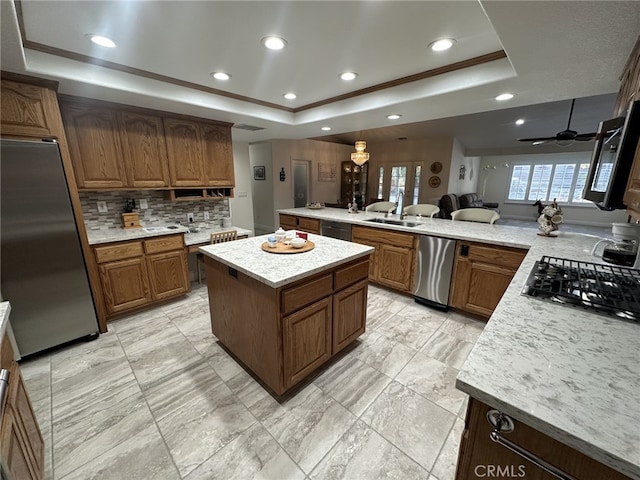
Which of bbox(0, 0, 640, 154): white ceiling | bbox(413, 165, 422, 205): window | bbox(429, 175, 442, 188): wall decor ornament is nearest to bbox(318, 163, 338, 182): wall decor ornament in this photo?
bbox(413, 165, 422, 205): window

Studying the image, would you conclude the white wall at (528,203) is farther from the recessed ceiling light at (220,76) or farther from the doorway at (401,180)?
the recessed ceiling light at (220,76)

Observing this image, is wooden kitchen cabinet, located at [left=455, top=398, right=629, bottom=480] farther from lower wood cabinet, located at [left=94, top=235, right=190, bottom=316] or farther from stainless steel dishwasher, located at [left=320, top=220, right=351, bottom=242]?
lower wood cabinet, located at [left=94, top=235, right=190, bottom=316]

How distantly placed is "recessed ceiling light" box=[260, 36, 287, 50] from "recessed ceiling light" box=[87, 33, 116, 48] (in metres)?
1.07

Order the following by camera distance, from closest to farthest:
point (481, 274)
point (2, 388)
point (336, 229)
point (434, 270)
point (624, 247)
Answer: point (2, 388)
point (624, 247)
point (481, 274)
point (434, 270)
point (336, 229)

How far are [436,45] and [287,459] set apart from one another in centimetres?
288

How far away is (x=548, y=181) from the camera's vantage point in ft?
29.6

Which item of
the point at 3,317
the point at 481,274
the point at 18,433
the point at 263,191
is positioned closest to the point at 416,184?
the point at 263,191

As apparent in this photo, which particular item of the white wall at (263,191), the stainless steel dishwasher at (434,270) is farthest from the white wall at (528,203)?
the stainless steel dishwasher at (434,270)

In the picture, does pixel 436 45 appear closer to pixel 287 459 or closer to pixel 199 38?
pixel 199 38

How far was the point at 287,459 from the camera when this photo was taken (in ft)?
4.57

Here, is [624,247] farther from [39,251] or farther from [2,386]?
[39,251]

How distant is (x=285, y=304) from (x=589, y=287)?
1.61 metres

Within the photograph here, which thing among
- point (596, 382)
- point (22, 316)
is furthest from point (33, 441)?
Answer: point (596, 382)

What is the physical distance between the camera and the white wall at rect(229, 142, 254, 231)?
223 inches
